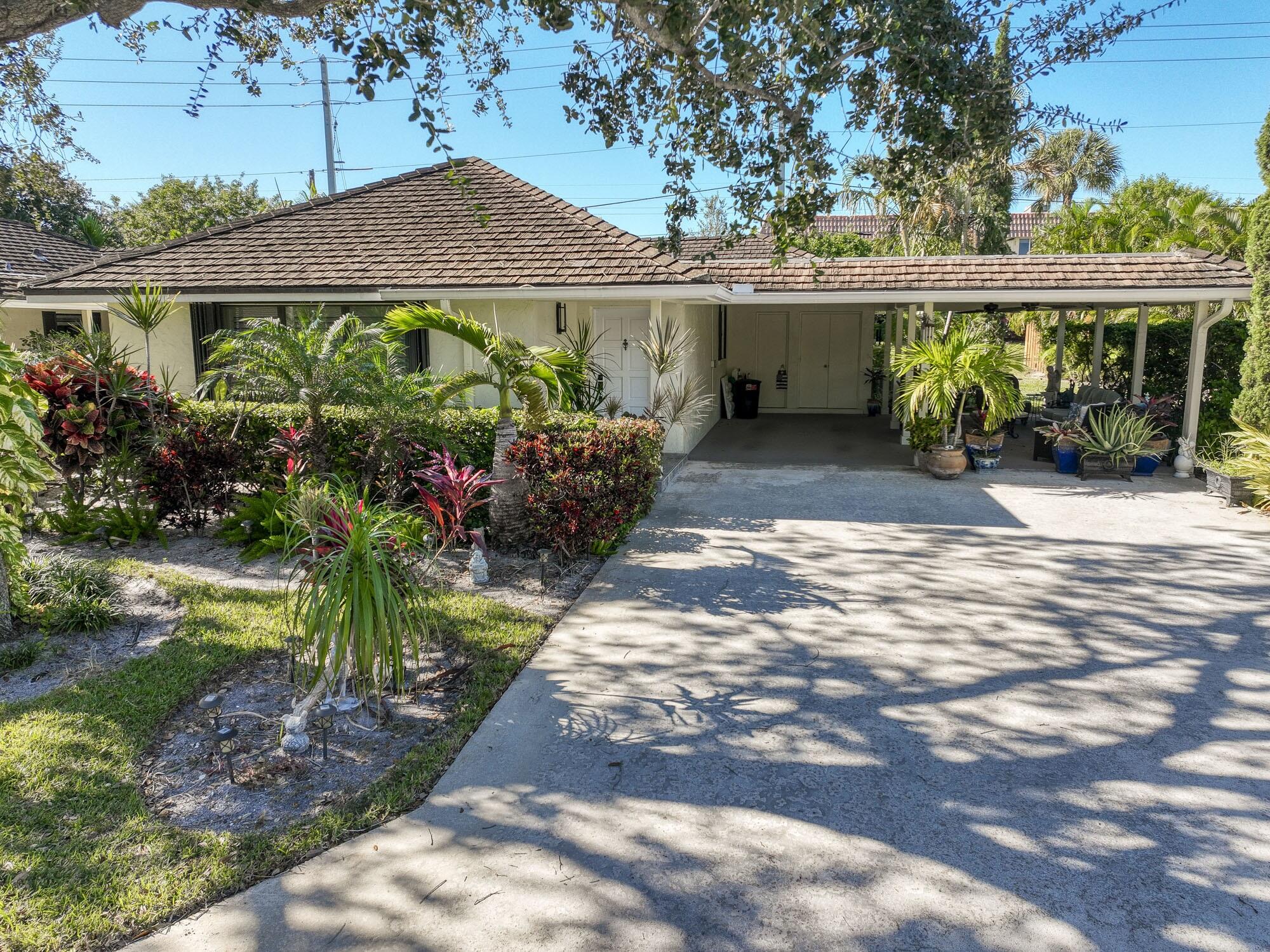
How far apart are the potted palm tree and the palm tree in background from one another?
22609mm

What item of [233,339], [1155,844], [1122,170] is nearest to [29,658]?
[233,339]

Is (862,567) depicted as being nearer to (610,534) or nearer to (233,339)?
(610,534)

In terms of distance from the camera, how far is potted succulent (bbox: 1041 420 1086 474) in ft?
42.2

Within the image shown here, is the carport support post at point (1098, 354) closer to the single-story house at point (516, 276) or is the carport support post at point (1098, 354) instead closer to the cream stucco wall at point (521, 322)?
the single-story house at point (516, 276)

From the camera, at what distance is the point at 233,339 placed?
27.1 feet

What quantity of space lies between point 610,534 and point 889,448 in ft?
28.1

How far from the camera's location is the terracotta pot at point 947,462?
12.4 meters

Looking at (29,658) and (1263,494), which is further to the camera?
(1263,494)

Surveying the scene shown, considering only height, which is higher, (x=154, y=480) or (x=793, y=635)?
(x=154, y=480)

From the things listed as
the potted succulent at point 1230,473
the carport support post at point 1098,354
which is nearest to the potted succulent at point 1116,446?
the potted succulent at point 1230,473

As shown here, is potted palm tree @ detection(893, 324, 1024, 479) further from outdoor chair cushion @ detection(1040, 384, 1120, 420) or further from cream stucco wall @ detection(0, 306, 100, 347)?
cream stucco wall @ detection(0, 306, 100, 347)

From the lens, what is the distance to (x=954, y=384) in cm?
1205

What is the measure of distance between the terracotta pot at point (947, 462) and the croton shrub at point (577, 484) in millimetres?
6017

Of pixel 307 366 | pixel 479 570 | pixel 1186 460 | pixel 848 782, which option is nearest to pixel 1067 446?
pixel 1186 460
